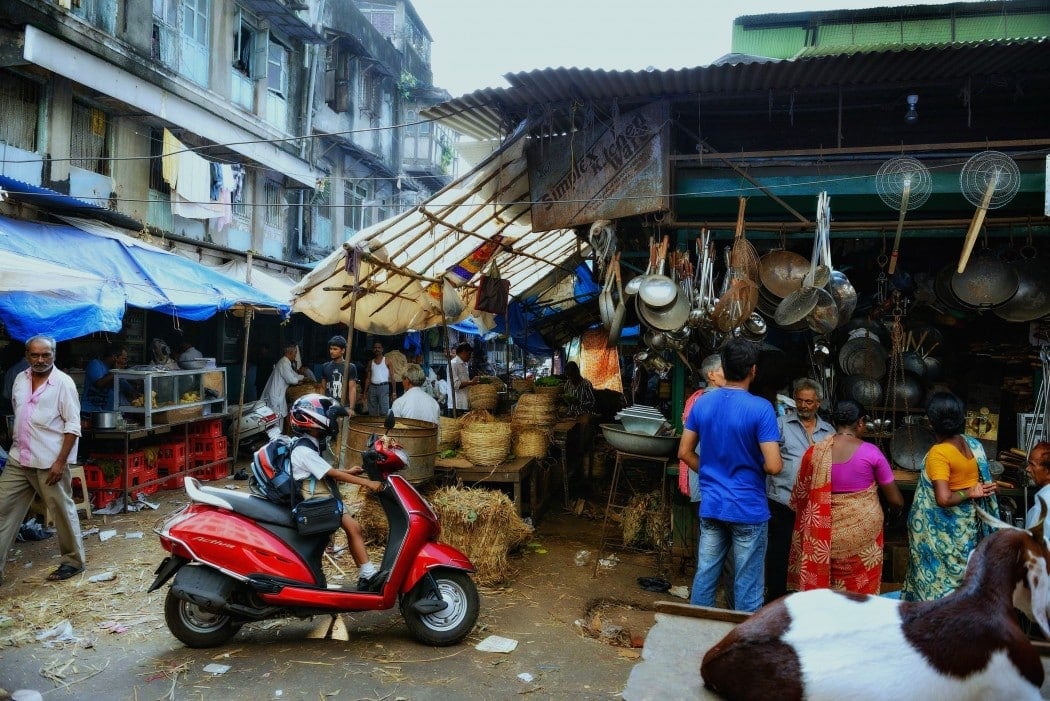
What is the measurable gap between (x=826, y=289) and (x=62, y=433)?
6411 millimetres

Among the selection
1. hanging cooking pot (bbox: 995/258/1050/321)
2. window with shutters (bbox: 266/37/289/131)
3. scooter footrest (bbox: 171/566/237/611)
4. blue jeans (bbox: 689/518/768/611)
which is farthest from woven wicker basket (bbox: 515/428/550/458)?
window with shutters (bbox: 266/37/289/131)

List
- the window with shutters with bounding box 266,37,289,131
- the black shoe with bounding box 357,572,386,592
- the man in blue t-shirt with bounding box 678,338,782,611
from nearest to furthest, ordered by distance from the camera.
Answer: the man in blue t-shirt with bounding box 678,338,782,611 < the black shoe with bounding box 357,572,386,592 < the window with shutters with bounding box 266,37,289,131

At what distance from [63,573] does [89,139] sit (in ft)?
29.7

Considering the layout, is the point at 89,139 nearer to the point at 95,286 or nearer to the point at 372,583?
the point at 95,286

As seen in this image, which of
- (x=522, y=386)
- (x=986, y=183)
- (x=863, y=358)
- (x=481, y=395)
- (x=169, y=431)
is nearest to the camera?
(x=986, y=183)

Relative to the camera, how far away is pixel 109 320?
24.3ft

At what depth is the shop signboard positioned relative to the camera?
228 inches

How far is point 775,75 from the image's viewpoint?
528 cm

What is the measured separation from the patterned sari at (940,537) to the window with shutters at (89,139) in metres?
12.7

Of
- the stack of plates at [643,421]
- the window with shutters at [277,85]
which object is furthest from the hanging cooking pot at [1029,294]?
the window with shutters at [277,85]

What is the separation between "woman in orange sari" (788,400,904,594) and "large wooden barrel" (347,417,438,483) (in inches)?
135

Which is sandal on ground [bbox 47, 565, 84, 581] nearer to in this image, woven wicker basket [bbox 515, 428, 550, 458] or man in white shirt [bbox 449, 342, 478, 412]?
woven wicker basket [bbox 515, 428, 550, 458]

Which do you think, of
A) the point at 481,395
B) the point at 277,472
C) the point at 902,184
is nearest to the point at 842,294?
the point at 902,184

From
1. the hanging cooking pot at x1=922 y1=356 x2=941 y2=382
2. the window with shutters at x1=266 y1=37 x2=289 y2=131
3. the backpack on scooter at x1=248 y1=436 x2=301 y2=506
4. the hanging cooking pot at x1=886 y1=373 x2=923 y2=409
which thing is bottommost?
the backpack on scooter at x1=248 y1=436 x2=301 y2=506
